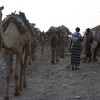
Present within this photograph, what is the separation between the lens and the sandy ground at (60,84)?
1130 cm

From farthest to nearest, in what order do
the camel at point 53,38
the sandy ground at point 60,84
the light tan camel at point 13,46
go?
the camel at point 53,38 < the sandy ground at point 60,84 < the light tan camel at point 13,46

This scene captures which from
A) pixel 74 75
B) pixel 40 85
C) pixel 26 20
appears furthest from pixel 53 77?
pixel 26 20

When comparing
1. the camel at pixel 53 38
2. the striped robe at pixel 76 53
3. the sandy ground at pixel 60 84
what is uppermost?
the camel at pixel 53 38

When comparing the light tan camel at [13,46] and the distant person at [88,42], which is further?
the distant person at [88,42]

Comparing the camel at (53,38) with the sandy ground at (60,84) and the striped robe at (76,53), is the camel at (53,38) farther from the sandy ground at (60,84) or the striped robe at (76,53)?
the striped robe at (76,53)

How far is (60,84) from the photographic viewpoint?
44.7 ft

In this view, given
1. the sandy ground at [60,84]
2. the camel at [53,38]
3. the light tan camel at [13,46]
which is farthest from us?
the camel at [53,38]

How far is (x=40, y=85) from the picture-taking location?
44.3ft

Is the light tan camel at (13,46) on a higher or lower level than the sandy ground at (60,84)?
higher

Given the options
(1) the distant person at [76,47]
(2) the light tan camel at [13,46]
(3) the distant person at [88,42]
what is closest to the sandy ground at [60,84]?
(1) the distant person at [76,47]

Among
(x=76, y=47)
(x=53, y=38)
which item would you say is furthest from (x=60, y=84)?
(x=53, y=38)

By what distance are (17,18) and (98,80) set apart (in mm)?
3753

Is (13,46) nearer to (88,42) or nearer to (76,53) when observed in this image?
(76,53)

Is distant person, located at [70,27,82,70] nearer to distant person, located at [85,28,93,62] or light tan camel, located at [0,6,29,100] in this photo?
distant person, located at [85,28,93,62]
